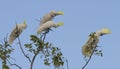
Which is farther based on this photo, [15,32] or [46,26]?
[15,32]

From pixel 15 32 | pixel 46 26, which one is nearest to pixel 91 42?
pixel 46 26

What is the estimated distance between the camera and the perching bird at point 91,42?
15.1 metres

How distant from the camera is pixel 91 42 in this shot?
49.4ft

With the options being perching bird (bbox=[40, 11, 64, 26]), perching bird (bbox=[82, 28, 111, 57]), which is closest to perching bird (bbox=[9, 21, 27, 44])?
perching bird (bbox=[40, 11, 64, 26])

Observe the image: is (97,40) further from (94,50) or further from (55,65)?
(55,65)

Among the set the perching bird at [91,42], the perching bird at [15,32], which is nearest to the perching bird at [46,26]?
the perching bird at [15,32]

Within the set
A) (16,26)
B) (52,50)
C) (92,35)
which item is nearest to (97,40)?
(92,35)

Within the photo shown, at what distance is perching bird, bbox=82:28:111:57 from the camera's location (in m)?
15.1

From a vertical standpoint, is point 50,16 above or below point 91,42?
above

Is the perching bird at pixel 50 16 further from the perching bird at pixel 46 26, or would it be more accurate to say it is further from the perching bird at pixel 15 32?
the perching bird at pixel 15 32

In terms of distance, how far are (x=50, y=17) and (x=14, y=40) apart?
1102 mm

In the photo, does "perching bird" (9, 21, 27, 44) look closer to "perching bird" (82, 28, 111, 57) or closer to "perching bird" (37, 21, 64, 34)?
"perching bird" (37, 21, 64, 34)

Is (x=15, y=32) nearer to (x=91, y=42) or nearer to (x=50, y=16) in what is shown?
(x=50, y=16)

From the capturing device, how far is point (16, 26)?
15438 mm
